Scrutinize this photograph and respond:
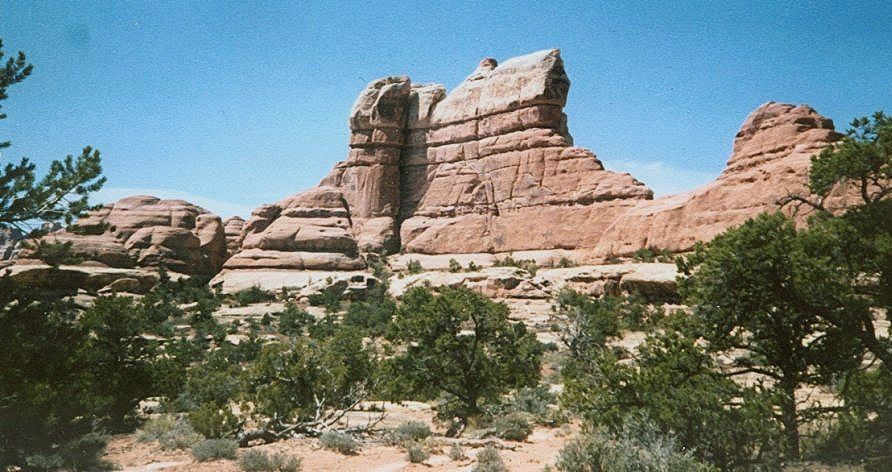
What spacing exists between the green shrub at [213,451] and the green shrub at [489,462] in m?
4.28

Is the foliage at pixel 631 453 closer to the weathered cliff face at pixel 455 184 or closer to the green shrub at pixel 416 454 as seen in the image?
the green shrub at pixel 416 454

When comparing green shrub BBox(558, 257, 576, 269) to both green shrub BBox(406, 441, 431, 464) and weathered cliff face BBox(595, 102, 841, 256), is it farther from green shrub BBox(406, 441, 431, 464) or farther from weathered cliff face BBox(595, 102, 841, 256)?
green shrub BBox(406, 441, 431, 464)

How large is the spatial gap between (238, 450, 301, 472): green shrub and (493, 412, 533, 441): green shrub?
478cm

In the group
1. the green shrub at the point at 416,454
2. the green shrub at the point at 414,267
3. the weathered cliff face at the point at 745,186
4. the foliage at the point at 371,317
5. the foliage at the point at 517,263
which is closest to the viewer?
the green shrub at the point at 416,454

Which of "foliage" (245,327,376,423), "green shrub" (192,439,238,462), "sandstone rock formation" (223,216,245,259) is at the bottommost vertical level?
"green shrub" (192,439,238,462)

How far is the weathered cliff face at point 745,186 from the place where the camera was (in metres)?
32.8

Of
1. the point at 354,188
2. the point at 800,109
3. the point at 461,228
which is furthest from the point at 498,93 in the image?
the point at 800,109

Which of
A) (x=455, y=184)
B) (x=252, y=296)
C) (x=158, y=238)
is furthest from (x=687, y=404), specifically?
(x=158, y=238)

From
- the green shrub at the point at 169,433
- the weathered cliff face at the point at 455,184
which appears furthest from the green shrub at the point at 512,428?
the weathered cliff face at the point at 455,184

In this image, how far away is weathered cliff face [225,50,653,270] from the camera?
45.2 m

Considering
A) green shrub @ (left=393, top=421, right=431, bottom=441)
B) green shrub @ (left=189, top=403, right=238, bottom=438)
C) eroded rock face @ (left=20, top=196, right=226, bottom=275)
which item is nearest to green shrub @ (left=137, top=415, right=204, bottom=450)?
green shrub @ (left=189, top=403, right=238, bottom=438)

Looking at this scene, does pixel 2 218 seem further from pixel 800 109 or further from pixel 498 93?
pixel 498 93

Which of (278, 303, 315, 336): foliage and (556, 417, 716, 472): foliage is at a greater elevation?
(556, 417, 716, 472): foliage

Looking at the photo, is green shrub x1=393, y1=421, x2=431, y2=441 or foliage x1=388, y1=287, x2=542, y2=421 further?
foliage x1=388, y1=287, x2=542, y2=421
